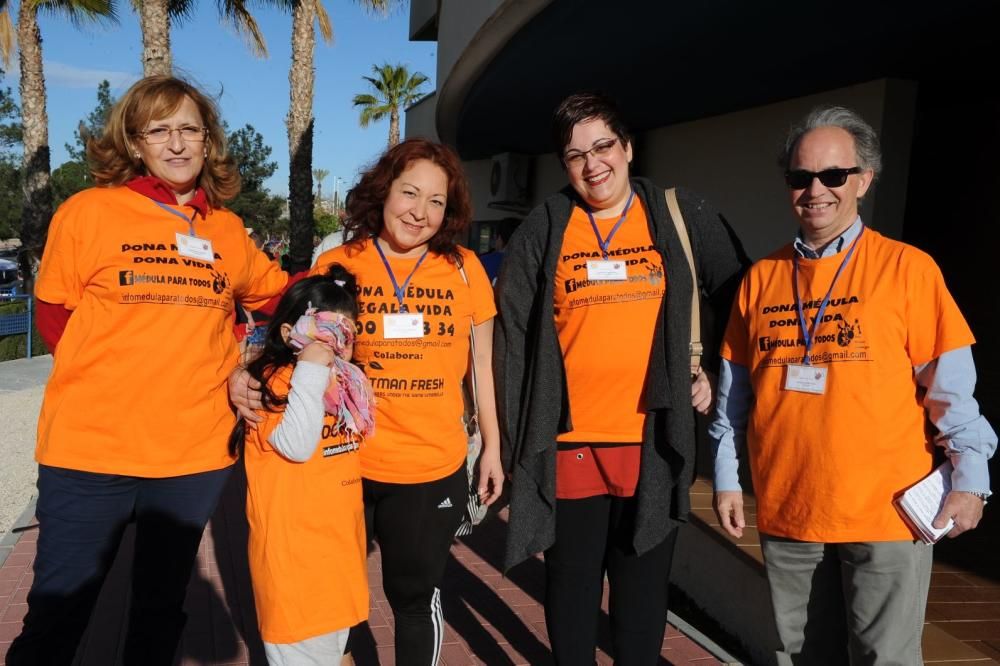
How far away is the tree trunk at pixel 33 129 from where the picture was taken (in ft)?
50.2

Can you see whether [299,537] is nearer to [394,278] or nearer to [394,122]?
[394,278]

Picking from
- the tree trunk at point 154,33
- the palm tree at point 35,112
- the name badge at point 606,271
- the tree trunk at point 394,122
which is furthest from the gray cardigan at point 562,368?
the tree trunk at point 394,122

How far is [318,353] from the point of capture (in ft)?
6.84

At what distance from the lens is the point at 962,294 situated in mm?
6984

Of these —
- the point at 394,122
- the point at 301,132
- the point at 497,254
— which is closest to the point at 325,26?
the point at 301,132

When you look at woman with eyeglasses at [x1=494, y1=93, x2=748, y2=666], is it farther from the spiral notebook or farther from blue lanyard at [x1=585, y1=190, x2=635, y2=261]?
the spiral notebook

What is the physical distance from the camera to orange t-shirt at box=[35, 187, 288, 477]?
2117 mm

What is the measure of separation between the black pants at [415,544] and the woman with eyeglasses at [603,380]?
0.69 ft

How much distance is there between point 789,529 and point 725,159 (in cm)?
610

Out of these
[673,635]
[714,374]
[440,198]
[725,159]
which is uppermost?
[725,159]

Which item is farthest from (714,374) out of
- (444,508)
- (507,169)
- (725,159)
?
(507,169)

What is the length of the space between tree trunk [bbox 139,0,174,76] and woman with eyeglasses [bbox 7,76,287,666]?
8647 millimetres

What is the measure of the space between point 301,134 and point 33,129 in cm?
674

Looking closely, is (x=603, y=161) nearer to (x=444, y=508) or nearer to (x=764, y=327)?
(x=764, y=327)
